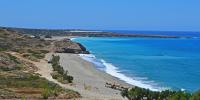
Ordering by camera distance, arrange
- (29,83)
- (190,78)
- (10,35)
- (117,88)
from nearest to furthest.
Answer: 1. (29,83)
2. (117,88)
3. (190,78)
4. (10,35)

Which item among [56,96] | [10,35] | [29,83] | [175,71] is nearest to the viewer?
[56,96]

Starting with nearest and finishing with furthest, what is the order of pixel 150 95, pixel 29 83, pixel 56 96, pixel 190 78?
pixel 150 95 → pixel 56 96 → pixel 29 83 → pixel 190 78

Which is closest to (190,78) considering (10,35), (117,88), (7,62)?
(117,88)

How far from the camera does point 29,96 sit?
37312 millimetres

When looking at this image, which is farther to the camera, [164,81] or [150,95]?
[164,81]

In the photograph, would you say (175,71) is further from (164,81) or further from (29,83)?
(29,83)

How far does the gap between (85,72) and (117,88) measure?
1918 centimetres

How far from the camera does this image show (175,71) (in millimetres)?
76625

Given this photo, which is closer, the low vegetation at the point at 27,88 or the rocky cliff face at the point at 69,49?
the low vegetation at the point at 27,88

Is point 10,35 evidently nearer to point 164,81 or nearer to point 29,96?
point 164,81

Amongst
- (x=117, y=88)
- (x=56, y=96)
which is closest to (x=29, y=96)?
(x=56, y=96)

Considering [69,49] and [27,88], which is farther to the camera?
[69,49]

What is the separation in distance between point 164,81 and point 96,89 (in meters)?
16.5

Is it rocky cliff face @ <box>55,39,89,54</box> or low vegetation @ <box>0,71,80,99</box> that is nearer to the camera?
low vegetation @ <box>0,71,80,99</box>
